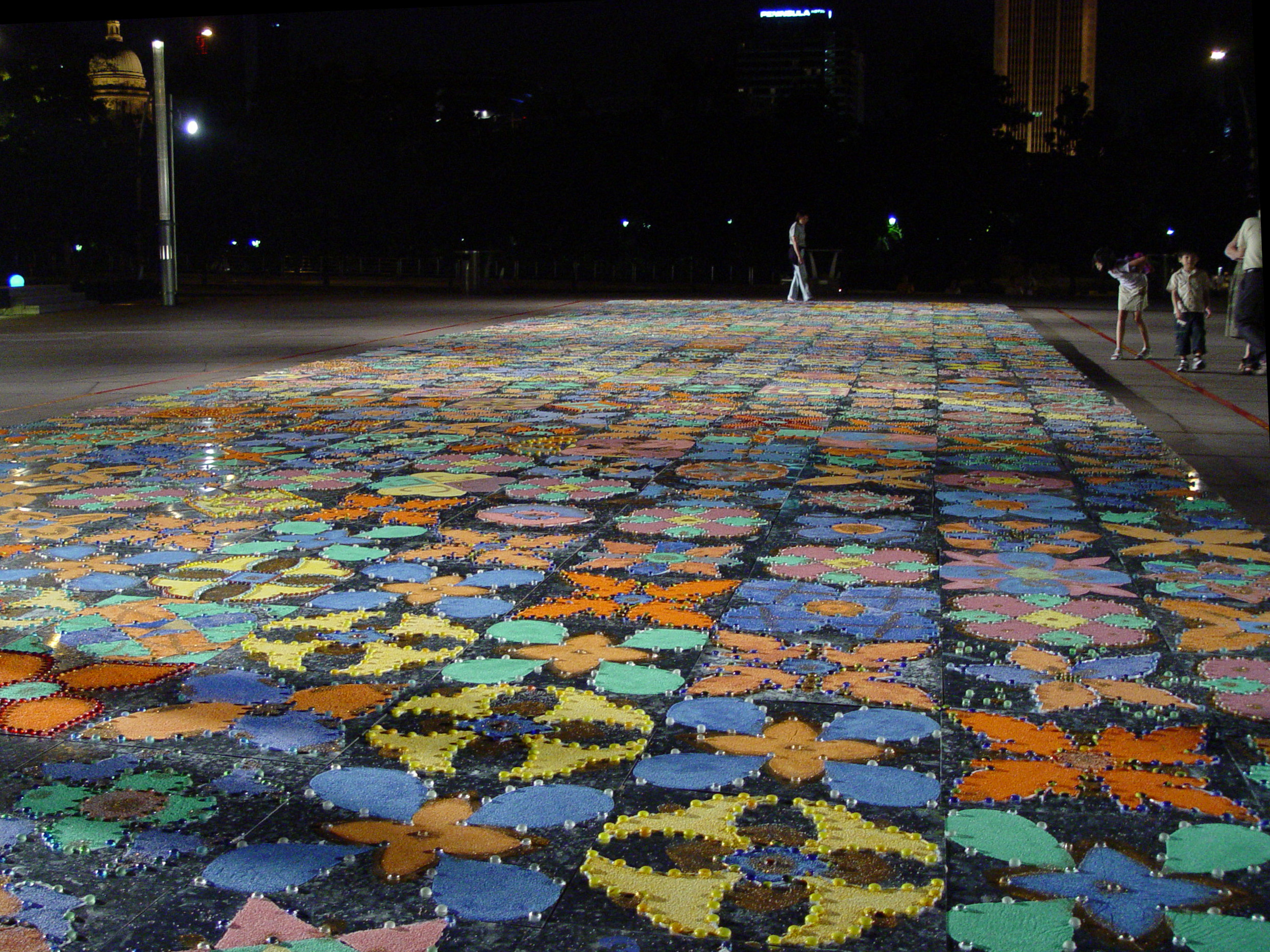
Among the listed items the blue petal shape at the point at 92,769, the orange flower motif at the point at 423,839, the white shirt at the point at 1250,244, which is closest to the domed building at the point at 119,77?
the white shirt at the point at 1250,244

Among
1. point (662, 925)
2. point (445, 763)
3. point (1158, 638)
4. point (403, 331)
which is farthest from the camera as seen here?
point (403, 331)

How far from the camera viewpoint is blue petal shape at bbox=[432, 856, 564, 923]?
3006mm

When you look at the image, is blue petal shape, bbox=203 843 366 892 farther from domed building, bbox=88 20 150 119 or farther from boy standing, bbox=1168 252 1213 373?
domed building, bbox=88 20 150 119

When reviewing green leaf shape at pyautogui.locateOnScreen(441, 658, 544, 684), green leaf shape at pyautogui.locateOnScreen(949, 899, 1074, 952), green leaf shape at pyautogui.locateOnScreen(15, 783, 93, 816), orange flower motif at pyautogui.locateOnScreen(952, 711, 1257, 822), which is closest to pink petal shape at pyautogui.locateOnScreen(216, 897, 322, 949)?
green leaf shape at pyautogui.locateOnScreen(15, 783, 93, 816)

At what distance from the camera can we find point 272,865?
10.5 ft

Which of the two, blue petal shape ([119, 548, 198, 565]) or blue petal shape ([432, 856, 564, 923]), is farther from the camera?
blue petal shape ([119, 548, 198, 565])

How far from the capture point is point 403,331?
2169cm

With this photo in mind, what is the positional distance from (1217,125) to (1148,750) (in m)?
64.7

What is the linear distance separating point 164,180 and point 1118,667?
2685 cm

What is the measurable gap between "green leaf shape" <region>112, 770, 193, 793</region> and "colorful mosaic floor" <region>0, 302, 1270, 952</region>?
12 millimetres

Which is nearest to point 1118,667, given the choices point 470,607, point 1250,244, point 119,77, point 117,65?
point 470,607

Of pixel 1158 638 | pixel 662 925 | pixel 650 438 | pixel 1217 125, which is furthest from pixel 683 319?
pixel 1217 125

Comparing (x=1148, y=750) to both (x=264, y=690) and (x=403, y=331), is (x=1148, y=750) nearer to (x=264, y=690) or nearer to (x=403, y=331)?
(x=264, y=690)

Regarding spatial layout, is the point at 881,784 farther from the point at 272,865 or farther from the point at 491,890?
the point at 272,865
